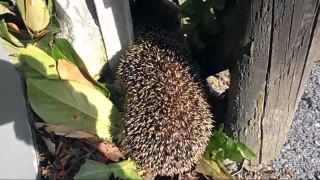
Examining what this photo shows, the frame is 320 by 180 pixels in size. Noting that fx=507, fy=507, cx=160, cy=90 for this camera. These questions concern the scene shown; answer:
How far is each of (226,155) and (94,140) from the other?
761 millimetres

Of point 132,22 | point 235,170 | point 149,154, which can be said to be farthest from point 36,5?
point 235,170

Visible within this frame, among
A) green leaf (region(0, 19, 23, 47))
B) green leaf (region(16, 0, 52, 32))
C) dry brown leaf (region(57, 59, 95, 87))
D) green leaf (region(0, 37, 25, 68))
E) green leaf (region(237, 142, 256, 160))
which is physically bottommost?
green leaf (region(237, 142, 256, 160))

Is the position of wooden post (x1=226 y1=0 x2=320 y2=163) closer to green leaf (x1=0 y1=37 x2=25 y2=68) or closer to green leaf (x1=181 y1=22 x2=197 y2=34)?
green leaf (x1=181 y1=22 x2=197 y2=34)

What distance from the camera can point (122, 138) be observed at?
286 centimetres

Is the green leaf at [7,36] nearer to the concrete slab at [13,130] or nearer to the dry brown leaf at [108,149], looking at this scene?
the concrete slab at [13,130]

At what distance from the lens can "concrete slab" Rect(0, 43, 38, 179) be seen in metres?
2.54

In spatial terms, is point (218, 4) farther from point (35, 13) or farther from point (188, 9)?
point (35, 13)

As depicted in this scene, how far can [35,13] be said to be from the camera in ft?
9.84

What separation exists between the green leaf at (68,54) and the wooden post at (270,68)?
861 mm

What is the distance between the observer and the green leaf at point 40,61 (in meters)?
2.96

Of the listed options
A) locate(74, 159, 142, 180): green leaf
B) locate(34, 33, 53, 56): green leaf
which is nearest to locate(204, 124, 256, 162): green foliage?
locate(74, 159, 142, 180): green leaf

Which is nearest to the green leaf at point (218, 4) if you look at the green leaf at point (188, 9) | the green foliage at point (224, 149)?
A: the green leaf at point (188, 9)

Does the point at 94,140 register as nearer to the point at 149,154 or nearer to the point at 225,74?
the point at 149,154

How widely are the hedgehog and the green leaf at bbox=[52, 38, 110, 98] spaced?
0.24 meters
